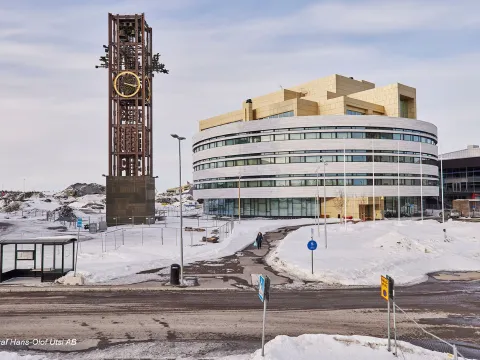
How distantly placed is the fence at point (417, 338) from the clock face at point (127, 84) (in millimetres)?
50459

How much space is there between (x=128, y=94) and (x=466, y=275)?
49.8 m

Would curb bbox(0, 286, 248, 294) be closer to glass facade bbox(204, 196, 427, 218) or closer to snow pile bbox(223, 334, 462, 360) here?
snow pile bbox(223, 334, 462, 360)

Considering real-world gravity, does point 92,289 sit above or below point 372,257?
below

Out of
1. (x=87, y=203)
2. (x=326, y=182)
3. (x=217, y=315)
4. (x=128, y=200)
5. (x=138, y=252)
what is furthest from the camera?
(x=87, y=203)

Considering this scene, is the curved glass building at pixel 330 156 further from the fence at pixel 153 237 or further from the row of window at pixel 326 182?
the fence at pixel 153 237

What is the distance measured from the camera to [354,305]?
16375 millimetres

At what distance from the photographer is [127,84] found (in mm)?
55250

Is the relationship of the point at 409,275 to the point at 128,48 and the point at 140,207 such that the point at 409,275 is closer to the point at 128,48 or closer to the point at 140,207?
the point at 140,207

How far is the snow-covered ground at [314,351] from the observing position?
10.5 m

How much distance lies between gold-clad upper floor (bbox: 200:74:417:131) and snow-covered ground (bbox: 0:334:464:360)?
2593 inches

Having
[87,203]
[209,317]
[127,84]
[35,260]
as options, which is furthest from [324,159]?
[87,203]

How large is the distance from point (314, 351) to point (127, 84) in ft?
172

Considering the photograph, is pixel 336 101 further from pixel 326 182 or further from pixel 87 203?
pixel 87 203

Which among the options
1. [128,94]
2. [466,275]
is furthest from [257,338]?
[128,94]
